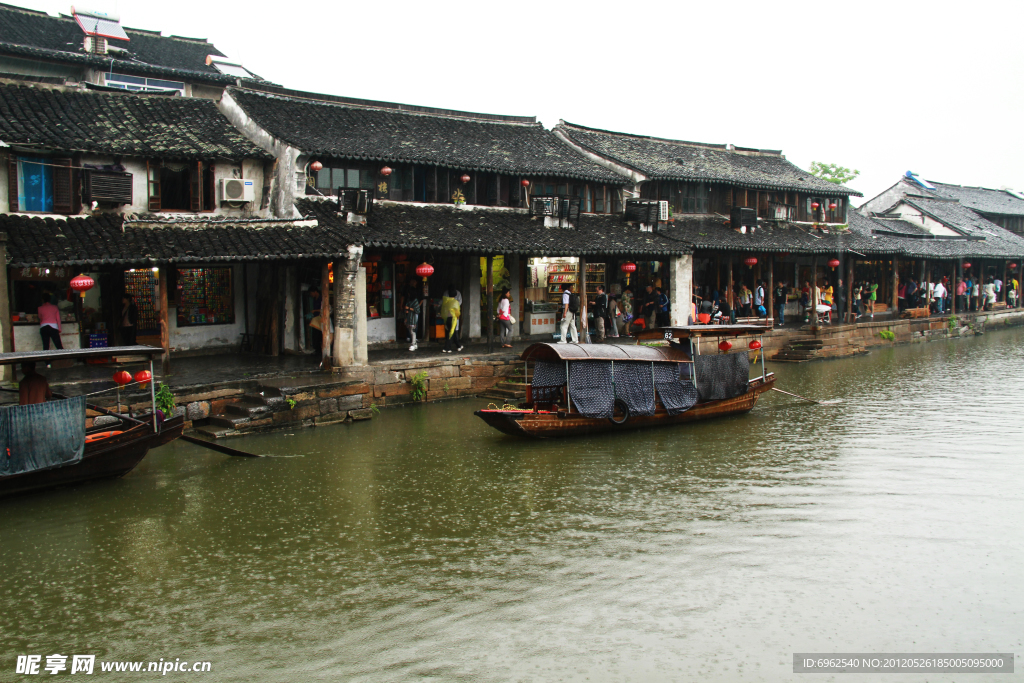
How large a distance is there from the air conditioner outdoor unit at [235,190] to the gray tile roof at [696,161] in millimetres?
11423

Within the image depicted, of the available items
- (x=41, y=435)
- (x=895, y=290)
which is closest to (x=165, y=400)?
(x=41, y=435)

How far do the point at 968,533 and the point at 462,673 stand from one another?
6.30 m

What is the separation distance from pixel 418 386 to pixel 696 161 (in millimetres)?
15322

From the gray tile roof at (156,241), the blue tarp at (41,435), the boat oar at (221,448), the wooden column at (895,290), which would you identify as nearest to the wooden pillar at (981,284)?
the wooden column at (895,290)

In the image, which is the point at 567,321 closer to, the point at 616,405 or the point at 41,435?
the point at 616,405

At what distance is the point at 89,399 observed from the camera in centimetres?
1288

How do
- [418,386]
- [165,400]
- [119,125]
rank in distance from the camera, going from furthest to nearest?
[418,386] → [119,125] → [165,400]

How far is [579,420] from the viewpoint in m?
13.7

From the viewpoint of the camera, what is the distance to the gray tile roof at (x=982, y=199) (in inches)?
1640

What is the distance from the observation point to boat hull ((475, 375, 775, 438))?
13.3m

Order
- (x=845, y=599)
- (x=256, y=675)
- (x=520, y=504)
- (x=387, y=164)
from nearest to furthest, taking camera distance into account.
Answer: (x=256, y=675) < (x=845, y=599) < (x=520, y=504) < (x=387, y=164)

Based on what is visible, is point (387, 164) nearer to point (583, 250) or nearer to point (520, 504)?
point (583, 250)

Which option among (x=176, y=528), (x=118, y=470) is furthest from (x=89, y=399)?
(x=176, y=528)

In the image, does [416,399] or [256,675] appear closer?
[256,675]
